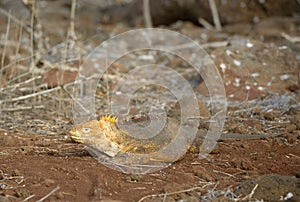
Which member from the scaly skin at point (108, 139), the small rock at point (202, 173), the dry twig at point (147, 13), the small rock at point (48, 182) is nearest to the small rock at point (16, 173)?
the small rock at point (48, 182)

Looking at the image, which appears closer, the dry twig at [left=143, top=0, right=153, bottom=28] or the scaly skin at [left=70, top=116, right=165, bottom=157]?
the scaly skin at [left=70, top=116, right=165, bottom=157]

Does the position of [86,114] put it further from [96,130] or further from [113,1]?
[113,1]

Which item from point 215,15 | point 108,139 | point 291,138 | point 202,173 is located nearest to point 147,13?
point 215,15

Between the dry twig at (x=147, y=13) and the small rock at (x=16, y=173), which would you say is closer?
the small rock at (x=16, y=173)

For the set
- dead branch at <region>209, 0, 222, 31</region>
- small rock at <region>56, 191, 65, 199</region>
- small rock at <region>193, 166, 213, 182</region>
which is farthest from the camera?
dead branch at <region>209, 0, 222, 31</region>

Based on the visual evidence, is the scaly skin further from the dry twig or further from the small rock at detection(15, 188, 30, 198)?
the dry twig

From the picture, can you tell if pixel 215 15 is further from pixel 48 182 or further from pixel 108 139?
pixel 48 182

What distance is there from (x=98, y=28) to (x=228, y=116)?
4.67 meters

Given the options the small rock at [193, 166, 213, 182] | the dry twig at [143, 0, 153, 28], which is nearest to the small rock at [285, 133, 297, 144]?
the small rock at [193, 166, 213, 182]

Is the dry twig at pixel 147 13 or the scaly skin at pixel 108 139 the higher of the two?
the dry twig at pixel 147 13

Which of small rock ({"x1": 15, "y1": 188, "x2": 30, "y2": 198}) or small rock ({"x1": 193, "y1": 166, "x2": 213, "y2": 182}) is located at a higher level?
small rock ({"x1": 15, "y1": 188, "x2": 30, "y2": 198})

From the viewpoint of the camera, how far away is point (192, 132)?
153 inches

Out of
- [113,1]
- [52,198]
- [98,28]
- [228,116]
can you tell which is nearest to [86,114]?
[228,116]

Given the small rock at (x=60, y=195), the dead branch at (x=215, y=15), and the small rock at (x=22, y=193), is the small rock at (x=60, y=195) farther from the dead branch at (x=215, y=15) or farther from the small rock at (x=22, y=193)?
the dead branch at (x=215, y=15)
